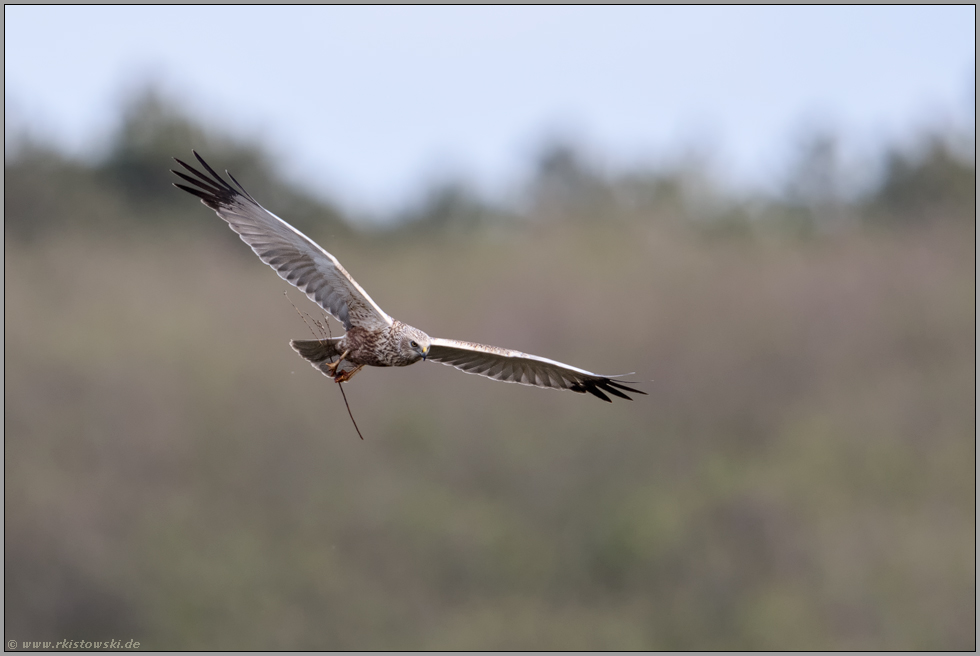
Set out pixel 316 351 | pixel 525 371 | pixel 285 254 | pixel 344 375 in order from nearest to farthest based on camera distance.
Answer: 1. pixel 344 375
2. pixel 285 254
3. pixel 316 351
4. pixel 525 371

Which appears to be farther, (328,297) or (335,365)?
(328,297)

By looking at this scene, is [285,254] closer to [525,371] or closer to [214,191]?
[214,191]

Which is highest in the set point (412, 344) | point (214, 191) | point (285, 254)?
point (214, 191)

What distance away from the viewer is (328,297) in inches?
307

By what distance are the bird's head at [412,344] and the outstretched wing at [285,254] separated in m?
0.17

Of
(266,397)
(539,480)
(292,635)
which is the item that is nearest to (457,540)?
(539,480)

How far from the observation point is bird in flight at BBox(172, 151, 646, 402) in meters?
7.48

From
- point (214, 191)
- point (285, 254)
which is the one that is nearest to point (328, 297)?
point (285, 254)

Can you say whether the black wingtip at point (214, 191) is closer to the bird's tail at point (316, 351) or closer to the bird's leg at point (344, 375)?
the bird's tail at point (316, 351)

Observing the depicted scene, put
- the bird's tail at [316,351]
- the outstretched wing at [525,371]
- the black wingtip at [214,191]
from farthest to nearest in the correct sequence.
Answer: the outstretched wing at [525,371] < the bird's tail at [316,351] < the black wingtip at [214,191]

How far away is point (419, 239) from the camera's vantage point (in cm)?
3447

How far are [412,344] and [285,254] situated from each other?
1124 mm

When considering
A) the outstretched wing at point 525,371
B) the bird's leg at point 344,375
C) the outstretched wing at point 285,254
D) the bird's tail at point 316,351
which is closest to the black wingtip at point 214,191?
the outstretched wing at point 285,254

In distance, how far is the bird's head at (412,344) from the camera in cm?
746
